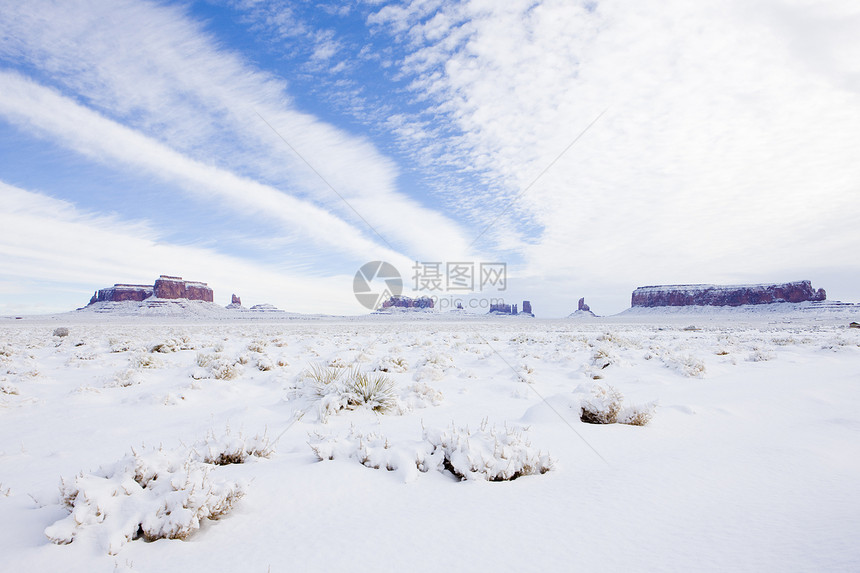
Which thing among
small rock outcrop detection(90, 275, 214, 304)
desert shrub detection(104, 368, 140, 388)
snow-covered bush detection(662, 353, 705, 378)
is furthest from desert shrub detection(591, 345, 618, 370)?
small rock outcrop detection(90, 275, 214, 304)

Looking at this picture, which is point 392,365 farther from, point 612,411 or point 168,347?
point 168,347

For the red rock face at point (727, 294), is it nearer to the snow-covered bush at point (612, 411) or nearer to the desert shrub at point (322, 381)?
the snow-covered bush at point (612, 411)

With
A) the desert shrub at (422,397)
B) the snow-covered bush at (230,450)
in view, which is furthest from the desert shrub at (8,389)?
the desert shrub at (422,397)

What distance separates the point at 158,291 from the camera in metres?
133

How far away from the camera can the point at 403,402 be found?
18.9 feet

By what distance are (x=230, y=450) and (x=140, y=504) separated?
120 centimetres

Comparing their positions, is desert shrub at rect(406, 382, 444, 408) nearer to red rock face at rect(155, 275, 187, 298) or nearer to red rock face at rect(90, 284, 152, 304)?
red rock face at rect(155, 275, 187, 298)

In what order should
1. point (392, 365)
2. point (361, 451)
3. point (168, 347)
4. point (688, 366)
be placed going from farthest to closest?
point (168, 347)
point (392, 365)
point (688, 366)
point (361, 451)

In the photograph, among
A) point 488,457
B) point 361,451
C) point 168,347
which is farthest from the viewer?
point 168,347

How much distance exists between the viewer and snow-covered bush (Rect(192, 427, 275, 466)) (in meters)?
3.29

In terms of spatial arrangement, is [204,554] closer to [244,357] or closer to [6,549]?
[6,549]

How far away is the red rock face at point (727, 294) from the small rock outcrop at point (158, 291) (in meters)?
151

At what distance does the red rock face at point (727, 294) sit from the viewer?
363 feet

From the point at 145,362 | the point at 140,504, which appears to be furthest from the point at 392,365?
the point at 140,504
